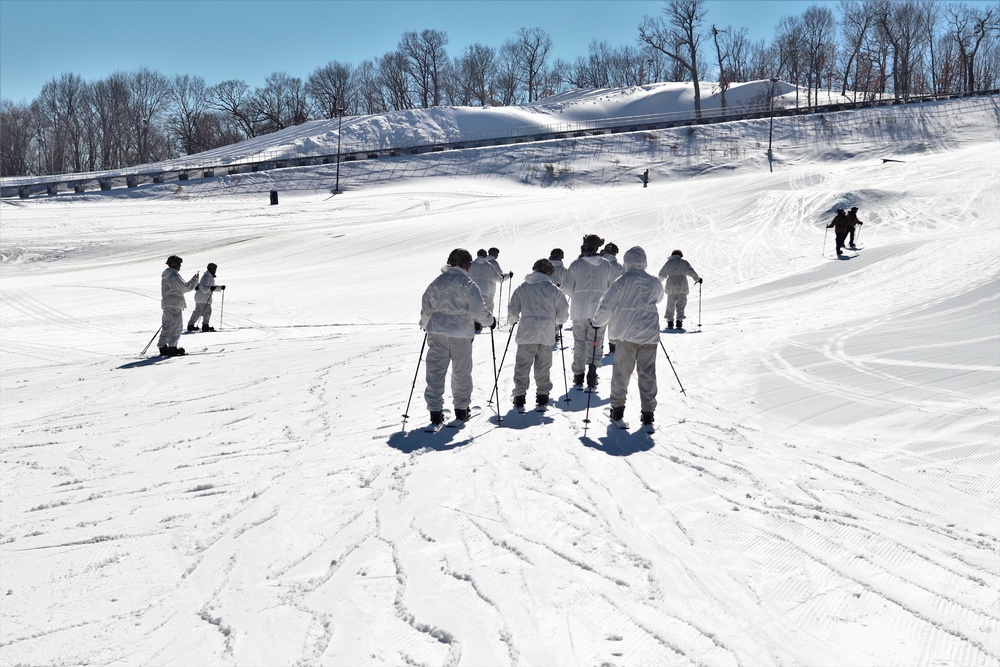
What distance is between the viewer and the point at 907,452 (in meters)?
6.71

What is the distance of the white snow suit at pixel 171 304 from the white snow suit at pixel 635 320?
775 cm

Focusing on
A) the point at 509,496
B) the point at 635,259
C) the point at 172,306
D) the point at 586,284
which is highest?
the point at 635,259

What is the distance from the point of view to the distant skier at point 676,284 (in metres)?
13.2

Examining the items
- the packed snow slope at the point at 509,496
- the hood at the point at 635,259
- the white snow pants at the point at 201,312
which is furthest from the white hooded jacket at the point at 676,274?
the white snow pants at the point at 201,312

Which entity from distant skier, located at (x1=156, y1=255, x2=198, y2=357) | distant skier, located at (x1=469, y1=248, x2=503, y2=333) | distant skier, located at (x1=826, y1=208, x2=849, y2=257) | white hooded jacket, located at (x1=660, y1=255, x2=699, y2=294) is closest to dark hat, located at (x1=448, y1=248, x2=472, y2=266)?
distant skier, located at (x1=469, y1=248, x2=503, y2=333)

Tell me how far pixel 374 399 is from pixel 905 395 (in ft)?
19.6

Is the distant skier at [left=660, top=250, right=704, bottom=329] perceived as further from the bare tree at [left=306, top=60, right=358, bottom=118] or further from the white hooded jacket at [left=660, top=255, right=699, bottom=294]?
the bare tree at [left=306, top=60, right=358, bottom=118]

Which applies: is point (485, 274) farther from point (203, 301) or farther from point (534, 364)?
point (203, 301)

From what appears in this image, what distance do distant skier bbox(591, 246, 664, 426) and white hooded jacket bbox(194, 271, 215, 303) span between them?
10.2m

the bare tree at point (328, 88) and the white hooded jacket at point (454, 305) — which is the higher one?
the bare tree at point (328, 88)

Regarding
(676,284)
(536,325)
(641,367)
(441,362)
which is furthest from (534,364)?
(676,284)

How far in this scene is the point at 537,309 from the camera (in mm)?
8203

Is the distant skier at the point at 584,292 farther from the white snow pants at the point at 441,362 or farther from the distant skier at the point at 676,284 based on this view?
the distant skier at the point at 676,284

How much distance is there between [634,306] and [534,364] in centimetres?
157
